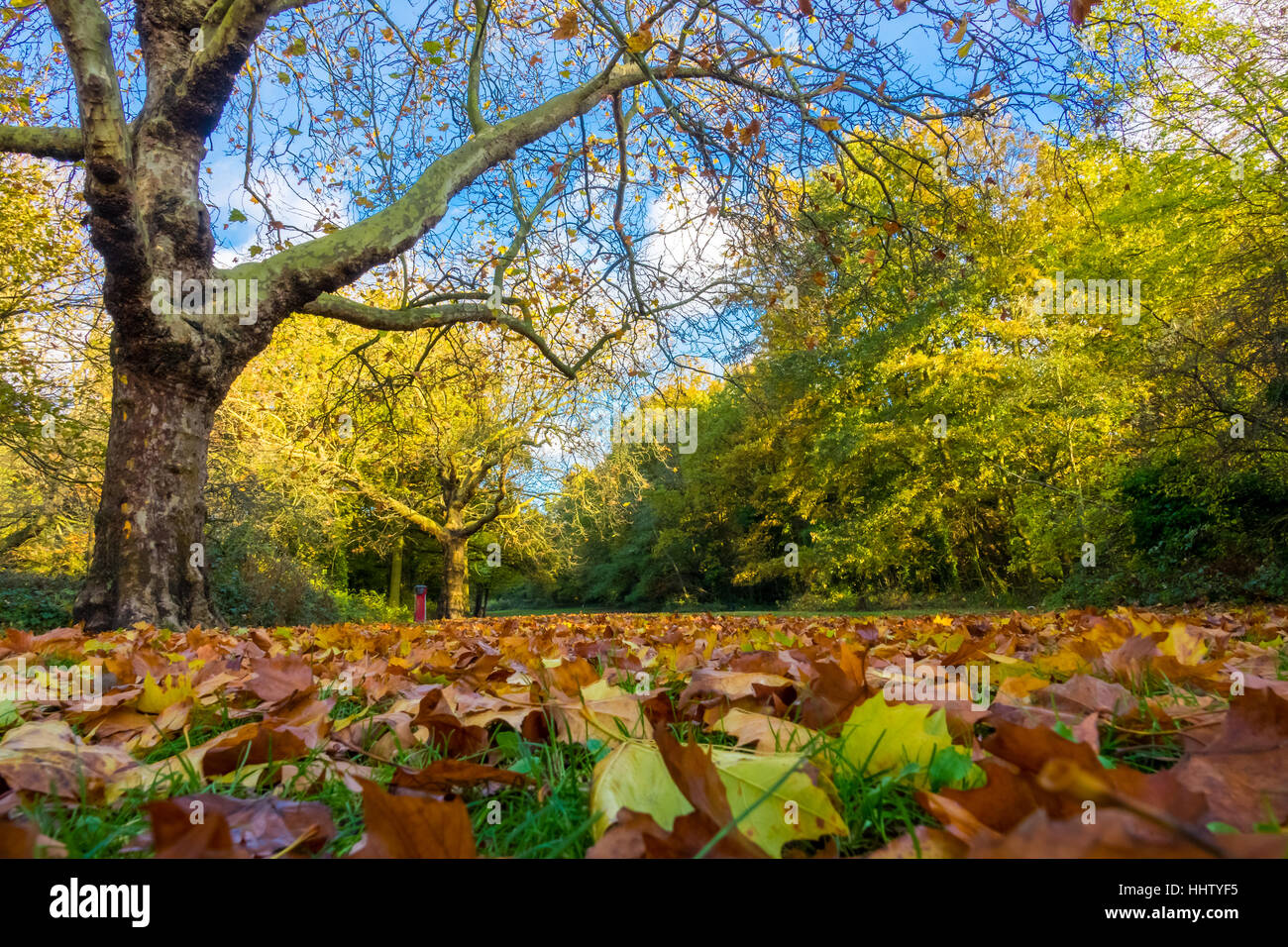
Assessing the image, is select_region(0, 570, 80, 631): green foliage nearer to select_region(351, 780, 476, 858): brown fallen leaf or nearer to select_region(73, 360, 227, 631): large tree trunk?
select_region(73, 360, 227, 631): large tree trunk

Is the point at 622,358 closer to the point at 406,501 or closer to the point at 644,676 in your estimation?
the point at 644,676

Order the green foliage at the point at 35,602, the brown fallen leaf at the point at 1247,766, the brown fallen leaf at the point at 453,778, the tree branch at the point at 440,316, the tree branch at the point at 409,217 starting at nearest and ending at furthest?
the brown fallen leaf at the point at 1247,766 < the brown fallen leaf at the point at 453,778 < the tree branch at the point at 409,217 < the tree branch at the point at 440,316 < the green foliage at the point at 35,602

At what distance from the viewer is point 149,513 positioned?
15.8 ft

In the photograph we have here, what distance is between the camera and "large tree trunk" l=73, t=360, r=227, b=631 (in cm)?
469

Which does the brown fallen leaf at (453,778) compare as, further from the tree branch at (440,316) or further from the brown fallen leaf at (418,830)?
the tree branch at (440,316)

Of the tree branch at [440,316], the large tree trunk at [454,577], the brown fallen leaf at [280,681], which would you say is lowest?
the large tree trunk at [454,577]

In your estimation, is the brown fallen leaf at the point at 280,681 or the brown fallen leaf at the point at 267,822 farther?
the brown fallen leaf at the point at 280,681

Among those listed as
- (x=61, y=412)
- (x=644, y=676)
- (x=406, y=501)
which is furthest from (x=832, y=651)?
(x=406, y=501)

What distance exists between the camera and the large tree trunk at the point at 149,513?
185 inches

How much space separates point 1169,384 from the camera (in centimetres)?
872

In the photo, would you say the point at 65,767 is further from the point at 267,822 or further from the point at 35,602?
the point at 35,602

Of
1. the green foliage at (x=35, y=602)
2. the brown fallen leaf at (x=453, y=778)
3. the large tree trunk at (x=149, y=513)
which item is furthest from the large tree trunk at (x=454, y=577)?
the brown fallen leaf at (x=453, y=778)

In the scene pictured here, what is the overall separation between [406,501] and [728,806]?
2010 cm

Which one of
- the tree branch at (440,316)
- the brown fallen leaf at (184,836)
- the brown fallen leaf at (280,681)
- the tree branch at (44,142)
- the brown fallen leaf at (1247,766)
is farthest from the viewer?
the tree branch at (440,316)
